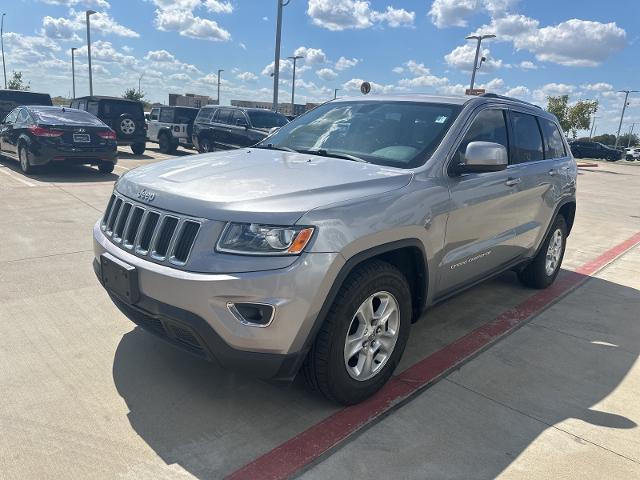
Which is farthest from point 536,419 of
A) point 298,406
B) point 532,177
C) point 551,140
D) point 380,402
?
point 551,140

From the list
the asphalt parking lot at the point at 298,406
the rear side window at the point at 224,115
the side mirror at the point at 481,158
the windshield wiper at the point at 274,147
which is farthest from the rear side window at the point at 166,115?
the side mirror at the point at 481,158

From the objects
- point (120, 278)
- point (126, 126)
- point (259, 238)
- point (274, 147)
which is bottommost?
point (120, 278)

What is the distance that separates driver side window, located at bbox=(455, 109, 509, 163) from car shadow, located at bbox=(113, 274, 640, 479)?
1.68 meters

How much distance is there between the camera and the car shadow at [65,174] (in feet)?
35.2

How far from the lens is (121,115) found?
51.9 feet

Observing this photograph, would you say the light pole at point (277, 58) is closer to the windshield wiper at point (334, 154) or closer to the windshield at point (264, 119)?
the windshield at point (264, 119)

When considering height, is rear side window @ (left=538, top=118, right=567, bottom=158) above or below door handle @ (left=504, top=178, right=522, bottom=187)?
above

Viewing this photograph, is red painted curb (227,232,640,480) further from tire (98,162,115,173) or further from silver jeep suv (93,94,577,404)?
tire (98,162,115,173)

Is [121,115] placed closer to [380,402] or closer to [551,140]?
[551,140]

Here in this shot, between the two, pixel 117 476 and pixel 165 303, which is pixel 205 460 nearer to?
pixel 117 476

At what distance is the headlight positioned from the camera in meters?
2.55

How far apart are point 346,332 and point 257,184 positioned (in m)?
Answer: 0.93

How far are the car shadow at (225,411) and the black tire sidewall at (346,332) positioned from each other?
0.19 m

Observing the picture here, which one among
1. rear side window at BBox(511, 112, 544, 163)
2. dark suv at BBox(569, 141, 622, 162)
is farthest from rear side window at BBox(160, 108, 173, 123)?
dark suv at BBox(569, 141, 622, 162)
